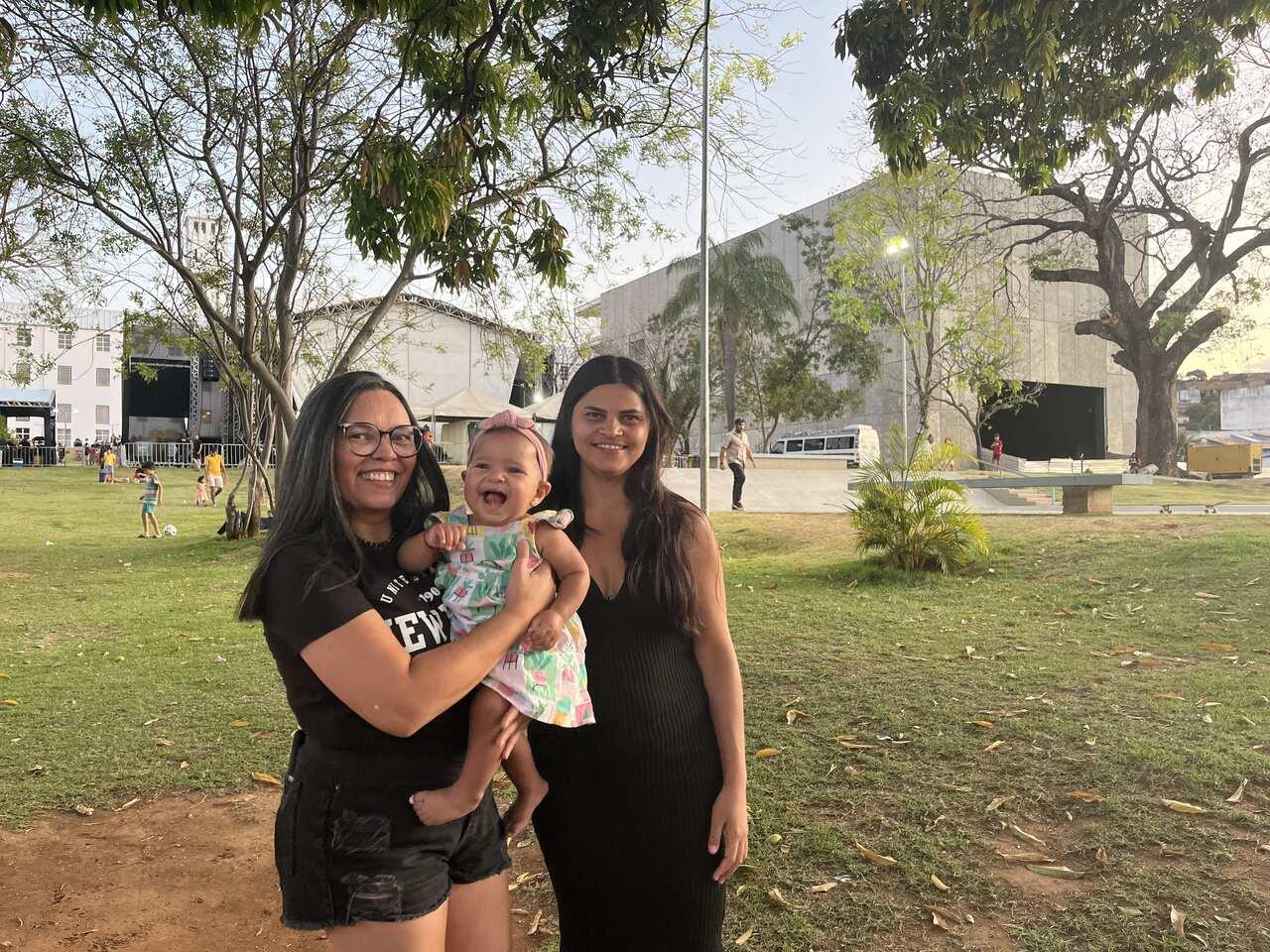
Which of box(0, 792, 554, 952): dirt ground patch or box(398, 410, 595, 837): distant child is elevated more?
box(398, 410, 595, 837): distant child

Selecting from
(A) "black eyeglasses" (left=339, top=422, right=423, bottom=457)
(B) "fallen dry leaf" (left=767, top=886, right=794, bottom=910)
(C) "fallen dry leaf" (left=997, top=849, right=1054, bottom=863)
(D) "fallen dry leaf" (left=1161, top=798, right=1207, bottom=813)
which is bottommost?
(B) "fallen dry leaf" (left=767, top=886, right=794, bottom=910)

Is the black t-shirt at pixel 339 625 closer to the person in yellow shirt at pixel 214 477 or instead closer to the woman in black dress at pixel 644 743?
the woman in black dress at pixel 644 743

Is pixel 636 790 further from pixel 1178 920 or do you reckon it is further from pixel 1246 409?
pixel 1246 409

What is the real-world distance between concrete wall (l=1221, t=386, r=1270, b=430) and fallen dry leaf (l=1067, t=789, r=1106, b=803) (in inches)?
3145

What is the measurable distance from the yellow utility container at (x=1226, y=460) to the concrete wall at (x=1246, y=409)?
160 feet

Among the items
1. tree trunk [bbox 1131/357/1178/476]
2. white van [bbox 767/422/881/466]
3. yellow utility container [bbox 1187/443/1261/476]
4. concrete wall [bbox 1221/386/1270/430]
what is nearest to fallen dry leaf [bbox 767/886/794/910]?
white van [bbox 767/422/881/466]

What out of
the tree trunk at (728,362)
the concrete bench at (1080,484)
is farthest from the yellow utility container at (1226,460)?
the concrete bench at (1080,484)

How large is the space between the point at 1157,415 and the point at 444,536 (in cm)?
2918

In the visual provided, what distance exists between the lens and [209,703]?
6211 millimetres

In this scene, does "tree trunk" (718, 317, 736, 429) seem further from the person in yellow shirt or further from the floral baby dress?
the floral baby dress

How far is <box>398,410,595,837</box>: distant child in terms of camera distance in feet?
5.53

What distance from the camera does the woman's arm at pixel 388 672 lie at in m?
1.55

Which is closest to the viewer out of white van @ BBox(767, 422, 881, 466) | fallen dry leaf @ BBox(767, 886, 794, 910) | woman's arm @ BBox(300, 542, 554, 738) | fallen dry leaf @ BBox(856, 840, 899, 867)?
woman's arm @ BBox(300, 542, 554, 738)

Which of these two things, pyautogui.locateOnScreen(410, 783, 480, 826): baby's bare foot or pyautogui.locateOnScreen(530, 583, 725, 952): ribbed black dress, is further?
pyautogui.locateOnScreen(530, 583, 725, 952): ribbed black dress
